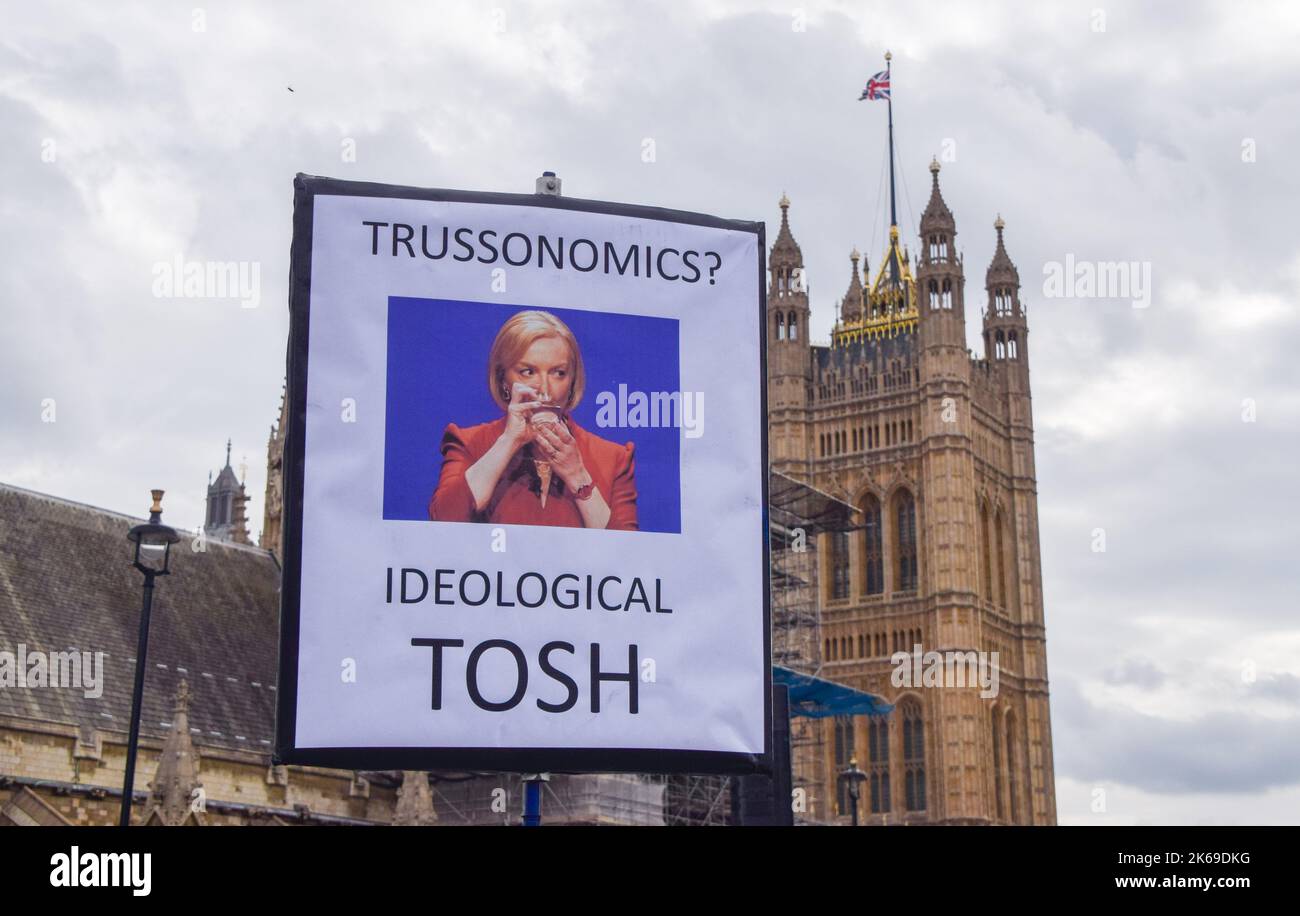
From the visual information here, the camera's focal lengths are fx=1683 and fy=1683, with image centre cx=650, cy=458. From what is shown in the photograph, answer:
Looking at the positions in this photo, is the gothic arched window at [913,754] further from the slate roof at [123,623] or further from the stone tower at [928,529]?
the slate roof at [123,623]

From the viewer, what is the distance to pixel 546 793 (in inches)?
1700

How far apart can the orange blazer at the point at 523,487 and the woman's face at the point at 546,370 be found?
0.46 feet

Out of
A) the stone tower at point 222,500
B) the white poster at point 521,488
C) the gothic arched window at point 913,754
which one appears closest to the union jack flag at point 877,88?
the gothic arched window at point 913,754

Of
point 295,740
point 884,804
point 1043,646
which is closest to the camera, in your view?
point 295,740

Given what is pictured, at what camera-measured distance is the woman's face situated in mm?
7020

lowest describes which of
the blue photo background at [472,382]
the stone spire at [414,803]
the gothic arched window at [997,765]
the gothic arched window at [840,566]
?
the stone spire at [414,803]

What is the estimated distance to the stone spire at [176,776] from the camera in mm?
29594

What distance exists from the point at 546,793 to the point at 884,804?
41856 millimetres

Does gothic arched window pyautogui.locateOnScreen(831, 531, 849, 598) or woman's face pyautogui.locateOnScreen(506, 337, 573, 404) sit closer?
woman's face pyautogui.locateOnScreen(506, 337, 573, 404)

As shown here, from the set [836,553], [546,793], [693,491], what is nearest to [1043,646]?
[836,553]

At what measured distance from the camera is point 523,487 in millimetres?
6957

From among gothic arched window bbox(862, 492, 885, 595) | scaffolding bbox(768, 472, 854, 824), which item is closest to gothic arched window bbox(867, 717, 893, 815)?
scaffolding bbox(768, 472, 854, 824)

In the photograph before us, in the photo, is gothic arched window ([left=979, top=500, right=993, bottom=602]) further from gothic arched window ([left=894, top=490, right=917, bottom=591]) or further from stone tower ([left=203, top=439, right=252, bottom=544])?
stone tower ([left=203, top=439, right=252, bottom=544])
